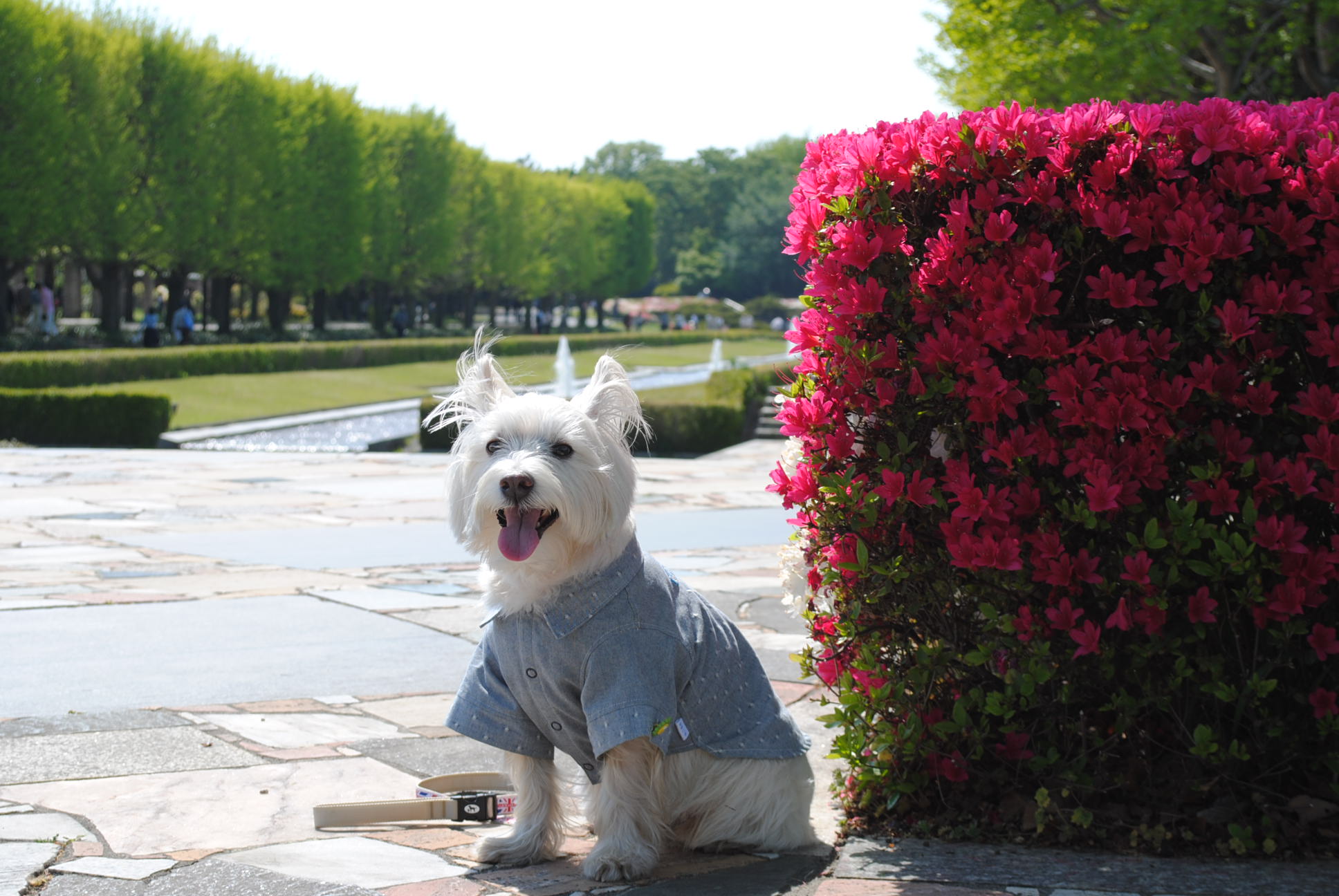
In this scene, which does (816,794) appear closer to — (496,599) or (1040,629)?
(1040,629)

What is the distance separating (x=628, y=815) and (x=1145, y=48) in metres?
21.9

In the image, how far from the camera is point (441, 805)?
13.9 ft

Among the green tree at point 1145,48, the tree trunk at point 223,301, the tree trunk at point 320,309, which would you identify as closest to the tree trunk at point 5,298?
the tree trunk at point 223,301

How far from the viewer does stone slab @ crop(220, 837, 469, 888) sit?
11.9 feet

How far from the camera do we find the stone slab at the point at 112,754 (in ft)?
14.9

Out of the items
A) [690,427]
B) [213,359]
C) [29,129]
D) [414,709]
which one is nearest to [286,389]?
[213,359]

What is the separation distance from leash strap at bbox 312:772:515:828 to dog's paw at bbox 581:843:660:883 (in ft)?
1.80

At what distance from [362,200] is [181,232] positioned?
11304 millimetres

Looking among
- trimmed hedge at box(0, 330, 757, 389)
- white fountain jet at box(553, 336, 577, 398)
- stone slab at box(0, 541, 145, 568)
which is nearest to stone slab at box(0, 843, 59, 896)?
stone slab at box(0, 541, 145, 568)

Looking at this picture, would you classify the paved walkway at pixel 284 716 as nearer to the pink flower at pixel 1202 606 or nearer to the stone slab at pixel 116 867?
the stone slab at pixel 116 867

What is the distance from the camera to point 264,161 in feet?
148

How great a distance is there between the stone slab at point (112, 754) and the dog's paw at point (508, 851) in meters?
1.32

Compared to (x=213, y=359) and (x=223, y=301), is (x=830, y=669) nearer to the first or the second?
(x=213, y=359)

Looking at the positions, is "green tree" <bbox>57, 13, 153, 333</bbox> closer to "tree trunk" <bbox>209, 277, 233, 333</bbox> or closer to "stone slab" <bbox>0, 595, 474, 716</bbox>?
"tree trunk" <bbox>209, 277, 233, 333</bbox>
